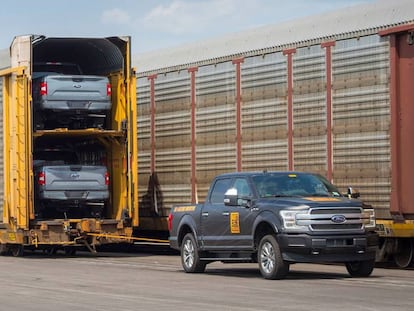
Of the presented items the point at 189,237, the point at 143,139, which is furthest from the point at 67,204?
the point at 189,237

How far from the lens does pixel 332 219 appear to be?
1742 cm

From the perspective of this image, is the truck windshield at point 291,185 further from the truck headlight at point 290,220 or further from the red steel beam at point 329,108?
the red steel beam at point 329,108

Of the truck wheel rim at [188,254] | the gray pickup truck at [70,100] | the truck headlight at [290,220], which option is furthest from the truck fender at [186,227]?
the gray pickup truck at [70,100]

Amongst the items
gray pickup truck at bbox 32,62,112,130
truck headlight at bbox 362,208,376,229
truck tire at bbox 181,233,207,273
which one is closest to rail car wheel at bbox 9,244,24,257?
gray pickup truck at bbox 32,62,112,130

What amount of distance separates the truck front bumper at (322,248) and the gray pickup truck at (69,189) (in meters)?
8.81

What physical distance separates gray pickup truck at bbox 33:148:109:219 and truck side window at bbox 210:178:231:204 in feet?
20.9

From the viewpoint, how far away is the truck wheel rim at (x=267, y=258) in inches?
694

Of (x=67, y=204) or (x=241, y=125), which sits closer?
(x=241, y=125)

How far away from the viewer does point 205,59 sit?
25297 millimetres

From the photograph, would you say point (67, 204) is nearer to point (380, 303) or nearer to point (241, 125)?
point (241, 125)

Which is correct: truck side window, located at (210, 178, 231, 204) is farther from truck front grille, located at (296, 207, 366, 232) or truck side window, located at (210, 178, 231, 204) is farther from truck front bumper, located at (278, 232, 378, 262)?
truck front grille, located at (296, 207, 366, 232)

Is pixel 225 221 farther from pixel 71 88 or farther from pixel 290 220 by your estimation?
pixel 71 88

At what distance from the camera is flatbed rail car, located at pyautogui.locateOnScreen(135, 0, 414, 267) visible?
1992 cm

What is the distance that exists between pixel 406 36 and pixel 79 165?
881cm
